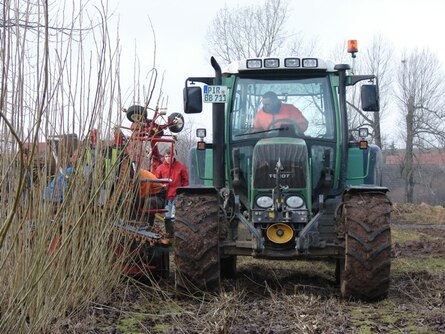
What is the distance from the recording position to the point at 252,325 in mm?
4590

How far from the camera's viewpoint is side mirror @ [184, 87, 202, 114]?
6289mm

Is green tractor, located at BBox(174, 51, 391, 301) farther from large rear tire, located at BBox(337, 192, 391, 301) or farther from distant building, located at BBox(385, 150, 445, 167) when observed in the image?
distant building, located at BBox(385, 150, 445, 167)

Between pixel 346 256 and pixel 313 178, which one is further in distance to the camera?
pixel 313 178

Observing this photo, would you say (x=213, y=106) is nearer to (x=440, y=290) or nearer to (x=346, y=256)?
(x=346, y=256)

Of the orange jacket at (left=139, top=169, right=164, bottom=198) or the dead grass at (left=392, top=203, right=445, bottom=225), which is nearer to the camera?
the orange jacket at (left=139, top=169, right=164, bottom=198)

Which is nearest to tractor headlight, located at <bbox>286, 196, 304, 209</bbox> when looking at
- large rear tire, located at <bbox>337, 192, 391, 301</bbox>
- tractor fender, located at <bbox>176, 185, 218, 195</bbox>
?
large rear tire, located at <bbox>337, 192, 391, 301</bbox>

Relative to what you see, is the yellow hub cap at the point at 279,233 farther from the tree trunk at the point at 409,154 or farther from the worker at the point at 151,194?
the tree trunk at the point at 409,154

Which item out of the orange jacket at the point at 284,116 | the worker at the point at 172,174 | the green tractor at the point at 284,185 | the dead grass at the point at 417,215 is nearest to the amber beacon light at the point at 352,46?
the green tractor at the point at 284,185

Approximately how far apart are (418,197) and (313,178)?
104ft

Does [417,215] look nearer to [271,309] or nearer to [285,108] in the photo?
[285,108]

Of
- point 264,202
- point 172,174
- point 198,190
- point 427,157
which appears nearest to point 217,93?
point 198,190

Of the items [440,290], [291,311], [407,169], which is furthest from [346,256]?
[407,169]

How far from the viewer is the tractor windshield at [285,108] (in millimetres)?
6383

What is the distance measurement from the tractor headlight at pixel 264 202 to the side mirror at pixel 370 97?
1305mm
